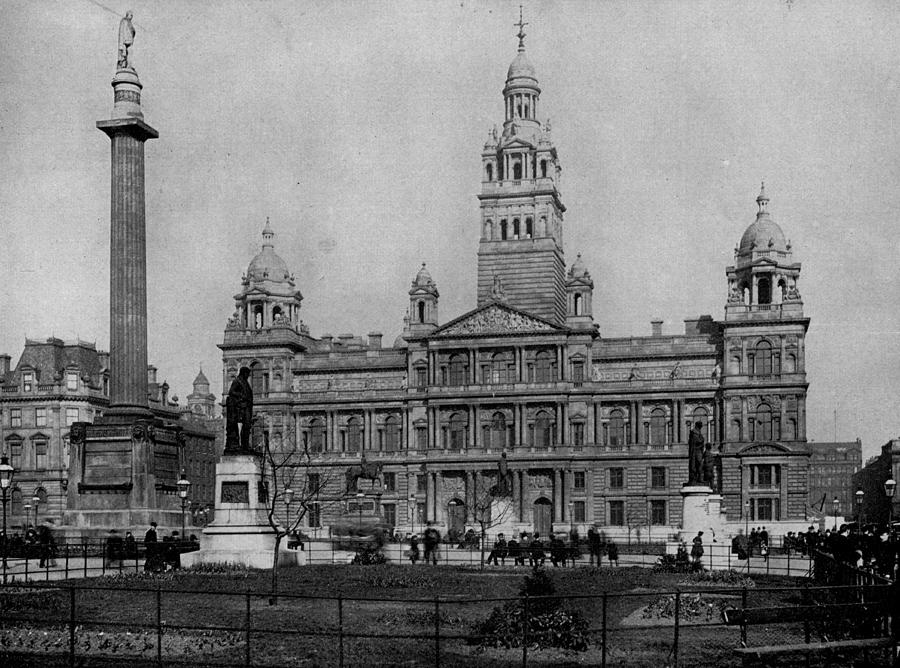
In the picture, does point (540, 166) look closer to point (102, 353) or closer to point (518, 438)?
point (518, 438)

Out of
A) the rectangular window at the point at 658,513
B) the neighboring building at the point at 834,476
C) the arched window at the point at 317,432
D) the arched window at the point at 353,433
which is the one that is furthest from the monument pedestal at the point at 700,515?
the neighboring building at the point at 834,476

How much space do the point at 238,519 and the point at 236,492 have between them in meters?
0.81

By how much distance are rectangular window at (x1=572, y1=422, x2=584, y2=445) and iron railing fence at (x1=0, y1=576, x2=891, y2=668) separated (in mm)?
58209

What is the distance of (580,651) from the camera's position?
61.0ft

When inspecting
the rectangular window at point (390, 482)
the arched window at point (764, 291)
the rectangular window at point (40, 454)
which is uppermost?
the arched window at point (764, 291)

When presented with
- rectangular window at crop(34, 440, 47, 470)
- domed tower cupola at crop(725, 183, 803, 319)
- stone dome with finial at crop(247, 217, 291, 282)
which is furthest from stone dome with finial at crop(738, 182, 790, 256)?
rectangular window at crop(34, 440, 47, 470)

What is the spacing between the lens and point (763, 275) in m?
82.8

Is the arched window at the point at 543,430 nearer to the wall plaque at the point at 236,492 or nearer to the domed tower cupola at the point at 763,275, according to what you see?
the domed tower cupola at the point at 763,275

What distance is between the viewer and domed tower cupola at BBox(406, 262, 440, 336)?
88938 millimetres

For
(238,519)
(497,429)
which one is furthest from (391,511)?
(238,519)

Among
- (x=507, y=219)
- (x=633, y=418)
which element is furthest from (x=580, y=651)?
(x=507, y=219)

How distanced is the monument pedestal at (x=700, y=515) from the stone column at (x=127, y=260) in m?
21.0

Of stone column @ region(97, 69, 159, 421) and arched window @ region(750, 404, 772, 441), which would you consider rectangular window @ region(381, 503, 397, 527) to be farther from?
stone column @ region(97, 69, 159, 421)

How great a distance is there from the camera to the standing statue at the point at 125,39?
46.6 metres
